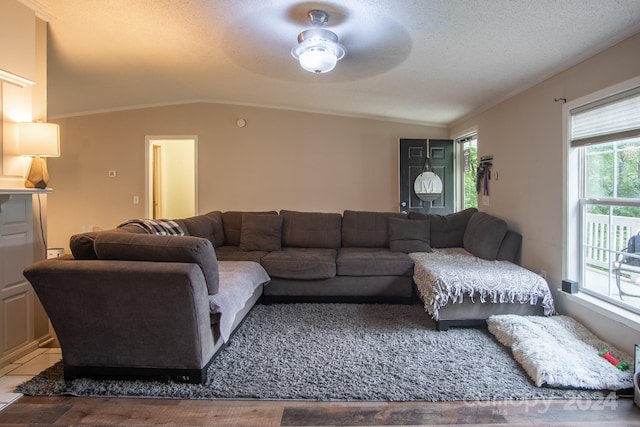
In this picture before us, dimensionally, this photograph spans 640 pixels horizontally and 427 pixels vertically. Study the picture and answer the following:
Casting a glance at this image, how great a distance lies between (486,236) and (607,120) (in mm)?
1466

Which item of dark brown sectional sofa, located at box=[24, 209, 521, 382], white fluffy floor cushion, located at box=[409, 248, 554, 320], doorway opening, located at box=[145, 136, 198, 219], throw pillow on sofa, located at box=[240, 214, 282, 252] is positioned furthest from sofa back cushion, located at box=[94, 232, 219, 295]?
doorway opening, located at box=[145, 136, 198, 219]

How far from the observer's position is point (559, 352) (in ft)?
7.40

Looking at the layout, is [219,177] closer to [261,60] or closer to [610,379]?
[261,60]

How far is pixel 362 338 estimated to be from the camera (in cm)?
271

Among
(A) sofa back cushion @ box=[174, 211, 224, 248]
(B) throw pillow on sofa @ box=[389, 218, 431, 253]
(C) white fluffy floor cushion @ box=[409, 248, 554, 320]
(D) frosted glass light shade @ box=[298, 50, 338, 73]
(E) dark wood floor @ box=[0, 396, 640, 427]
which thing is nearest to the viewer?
(E) dark wood floor @ box=[0, 396, 640, 427]

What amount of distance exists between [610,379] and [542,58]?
228 centimetres

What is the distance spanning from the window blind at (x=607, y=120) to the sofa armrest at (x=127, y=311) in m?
2.89

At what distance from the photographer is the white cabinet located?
7.74ft

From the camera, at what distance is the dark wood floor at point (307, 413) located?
175 centimetres

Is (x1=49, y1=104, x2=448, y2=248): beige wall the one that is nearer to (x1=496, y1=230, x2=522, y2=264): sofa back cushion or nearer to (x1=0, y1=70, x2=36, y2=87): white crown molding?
(x1=496, y1=230, x2=522, y2=264): sofa back cushion

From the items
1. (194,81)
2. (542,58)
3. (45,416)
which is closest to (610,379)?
(542,58)

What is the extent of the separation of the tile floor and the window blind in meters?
4.07

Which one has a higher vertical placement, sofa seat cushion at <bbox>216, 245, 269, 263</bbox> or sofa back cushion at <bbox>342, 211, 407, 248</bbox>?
sofa back cushion at <bbox>342, 211, 407, 248</bbox>

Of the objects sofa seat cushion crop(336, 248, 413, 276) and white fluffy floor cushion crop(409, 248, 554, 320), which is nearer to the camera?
white fluffy floor cushion crop(409, 248, 554, 320)
